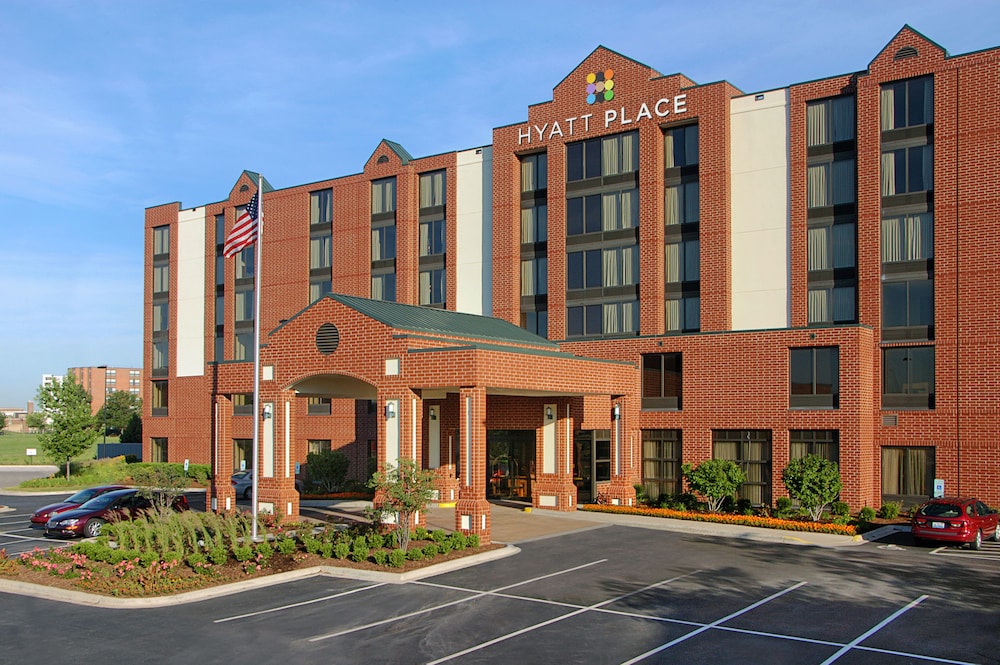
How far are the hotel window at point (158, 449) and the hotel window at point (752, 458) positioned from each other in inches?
1567

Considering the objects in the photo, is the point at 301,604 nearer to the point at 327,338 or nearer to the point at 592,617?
the point at 592,617

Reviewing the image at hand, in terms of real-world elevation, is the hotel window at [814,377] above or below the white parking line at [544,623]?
above

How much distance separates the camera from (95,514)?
30.1 meters

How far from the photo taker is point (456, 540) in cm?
2580

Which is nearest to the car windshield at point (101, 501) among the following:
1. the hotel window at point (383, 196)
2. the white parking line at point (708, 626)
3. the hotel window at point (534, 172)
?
the white parking line at point (708, 626)

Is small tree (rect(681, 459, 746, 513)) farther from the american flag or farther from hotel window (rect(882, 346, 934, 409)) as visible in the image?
the american flag

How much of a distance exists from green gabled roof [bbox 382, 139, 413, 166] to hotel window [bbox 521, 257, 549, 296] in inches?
405

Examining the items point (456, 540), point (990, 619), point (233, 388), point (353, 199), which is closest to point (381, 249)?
point (353, 199)

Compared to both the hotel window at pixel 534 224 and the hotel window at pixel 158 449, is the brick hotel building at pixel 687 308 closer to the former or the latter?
the hotel window at pixel 534 224

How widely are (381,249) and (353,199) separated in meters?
3.54

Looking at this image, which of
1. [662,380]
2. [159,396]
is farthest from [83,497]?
[159,396]

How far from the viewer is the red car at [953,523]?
2702 centimetres

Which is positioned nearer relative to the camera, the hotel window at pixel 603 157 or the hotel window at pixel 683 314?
the hotel window at pixel 683 314

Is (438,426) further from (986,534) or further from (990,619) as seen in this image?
(990,619)
